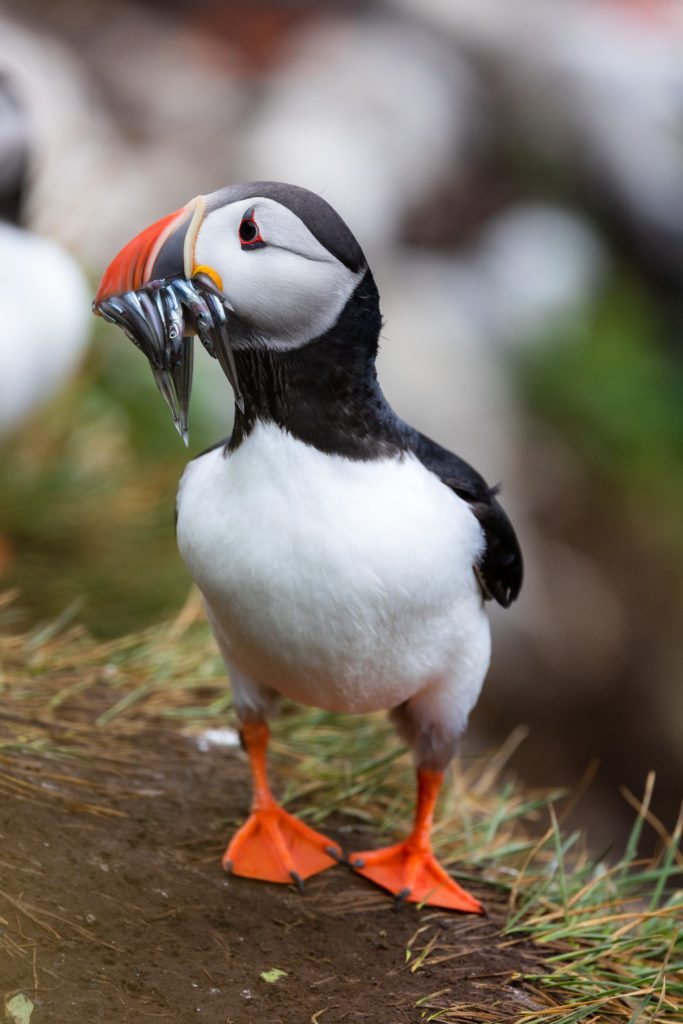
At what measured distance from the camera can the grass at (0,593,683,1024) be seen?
266cm

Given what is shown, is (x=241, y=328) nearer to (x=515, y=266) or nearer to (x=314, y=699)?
(x=314, y=699)

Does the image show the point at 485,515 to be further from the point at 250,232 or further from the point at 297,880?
the point at 297,880

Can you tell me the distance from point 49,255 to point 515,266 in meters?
5.16

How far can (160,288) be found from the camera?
2311 millimetres

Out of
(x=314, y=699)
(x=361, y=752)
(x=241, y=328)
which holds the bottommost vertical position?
(x=361, y=752)

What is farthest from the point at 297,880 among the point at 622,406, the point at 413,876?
the point at 622,406

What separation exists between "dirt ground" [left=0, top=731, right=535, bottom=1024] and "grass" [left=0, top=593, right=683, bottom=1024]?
3 centimetres

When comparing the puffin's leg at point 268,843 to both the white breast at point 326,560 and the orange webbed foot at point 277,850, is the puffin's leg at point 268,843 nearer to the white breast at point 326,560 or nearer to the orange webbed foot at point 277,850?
the orange webbed foot at point 277,850

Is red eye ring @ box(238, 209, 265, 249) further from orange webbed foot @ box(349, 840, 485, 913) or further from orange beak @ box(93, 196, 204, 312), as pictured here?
orange webbed foot @ box(349, 840, 485, 913)

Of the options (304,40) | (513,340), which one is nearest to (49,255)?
(513,340)

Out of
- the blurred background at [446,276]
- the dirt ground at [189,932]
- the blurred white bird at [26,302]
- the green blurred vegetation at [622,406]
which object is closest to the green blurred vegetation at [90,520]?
the blurred background at [446,276]

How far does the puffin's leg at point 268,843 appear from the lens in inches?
114

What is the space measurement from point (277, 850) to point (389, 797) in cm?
66

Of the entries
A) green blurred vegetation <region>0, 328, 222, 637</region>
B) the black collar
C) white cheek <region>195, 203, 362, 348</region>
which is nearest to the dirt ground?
the black collar
